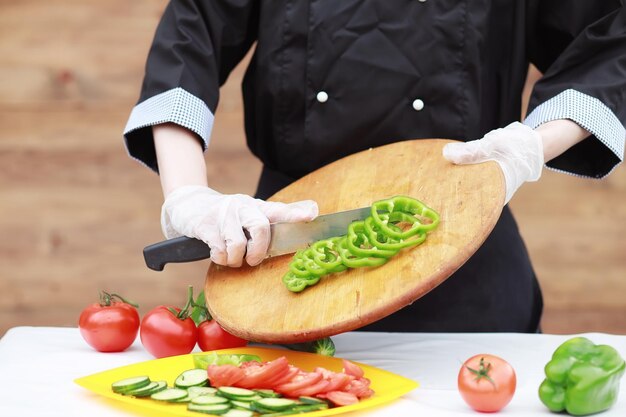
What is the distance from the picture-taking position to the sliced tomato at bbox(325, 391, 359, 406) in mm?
951

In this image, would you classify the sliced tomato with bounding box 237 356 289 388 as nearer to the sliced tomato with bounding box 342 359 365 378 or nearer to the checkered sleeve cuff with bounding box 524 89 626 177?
the sliced tomato with bounding box 342 359 365 378

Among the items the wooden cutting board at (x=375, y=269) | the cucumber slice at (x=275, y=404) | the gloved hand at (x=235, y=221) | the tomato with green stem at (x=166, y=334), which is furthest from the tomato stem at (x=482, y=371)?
the tomato with green stem at (x=166, y=334)

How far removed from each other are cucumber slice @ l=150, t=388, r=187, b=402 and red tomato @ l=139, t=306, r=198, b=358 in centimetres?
23

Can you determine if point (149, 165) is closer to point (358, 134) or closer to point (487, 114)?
point (358, 134)

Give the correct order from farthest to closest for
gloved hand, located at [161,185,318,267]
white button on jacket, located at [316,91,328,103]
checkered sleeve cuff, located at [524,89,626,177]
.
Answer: white button on jacket, located at [316,91,328,103] → checkered sleeve cuff, located at [524,89,626,177] → gloved hand, located at [161,185,318,267]

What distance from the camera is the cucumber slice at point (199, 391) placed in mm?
973

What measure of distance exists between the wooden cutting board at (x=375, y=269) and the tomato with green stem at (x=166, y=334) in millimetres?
65

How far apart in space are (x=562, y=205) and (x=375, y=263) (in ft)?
6.02

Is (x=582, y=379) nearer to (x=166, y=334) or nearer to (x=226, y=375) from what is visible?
(x=226, y=375)

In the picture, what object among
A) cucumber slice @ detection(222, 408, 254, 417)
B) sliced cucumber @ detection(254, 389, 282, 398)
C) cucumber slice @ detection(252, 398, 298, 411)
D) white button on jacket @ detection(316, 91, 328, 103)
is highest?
white button on jacket @ detection(316, 91, 328, 103)

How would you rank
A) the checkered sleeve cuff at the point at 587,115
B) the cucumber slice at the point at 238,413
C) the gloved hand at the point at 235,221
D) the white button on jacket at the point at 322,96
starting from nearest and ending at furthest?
the cucumber slice at the point at 238,413
the gloved hand at the point at 235,221
the checkered sleeve cuff at the point at 587,115
the white button on jacket at the point at 322,96

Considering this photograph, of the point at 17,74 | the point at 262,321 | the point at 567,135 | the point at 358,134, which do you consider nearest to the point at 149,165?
the point at 358,134

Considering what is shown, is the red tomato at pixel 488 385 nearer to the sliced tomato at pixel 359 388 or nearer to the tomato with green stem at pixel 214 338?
the sliced tomato at pixel 359 388

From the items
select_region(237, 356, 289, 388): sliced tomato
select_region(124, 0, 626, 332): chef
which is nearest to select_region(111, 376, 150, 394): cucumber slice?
select_region(237, 356, 289, 388): sliced tomato
